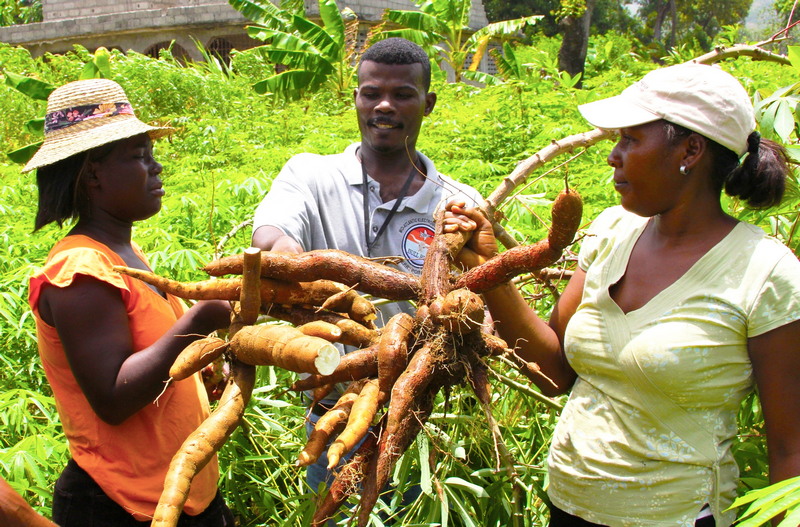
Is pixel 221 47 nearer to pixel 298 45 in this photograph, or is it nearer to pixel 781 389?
pixel 298 45

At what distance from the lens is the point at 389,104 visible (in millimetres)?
2029

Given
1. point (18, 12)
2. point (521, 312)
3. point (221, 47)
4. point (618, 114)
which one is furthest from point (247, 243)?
point (18, 12)

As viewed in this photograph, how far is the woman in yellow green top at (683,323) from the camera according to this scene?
4.45 ft

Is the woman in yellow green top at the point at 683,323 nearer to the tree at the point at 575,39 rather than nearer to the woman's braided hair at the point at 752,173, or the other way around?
the woman's braided hair at the point at 752,173

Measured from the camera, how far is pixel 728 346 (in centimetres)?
137

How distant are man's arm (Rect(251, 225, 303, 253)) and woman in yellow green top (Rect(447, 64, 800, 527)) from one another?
0.72m

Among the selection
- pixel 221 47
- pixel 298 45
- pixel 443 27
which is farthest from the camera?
pixel 221 47

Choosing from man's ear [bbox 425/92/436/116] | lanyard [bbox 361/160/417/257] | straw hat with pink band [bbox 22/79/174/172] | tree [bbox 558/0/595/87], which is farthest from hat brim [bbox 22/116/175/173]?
tree [bbox 558/0/595/87]

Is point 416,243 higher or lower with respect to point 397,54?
lower

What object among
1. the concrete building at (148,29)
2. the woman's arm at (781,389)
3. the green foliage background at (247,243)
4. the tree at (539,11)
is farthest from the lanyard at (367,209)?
the tree at (539,11)

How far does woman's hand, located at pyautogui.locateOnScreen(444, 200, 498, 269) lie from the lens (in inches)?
67.0

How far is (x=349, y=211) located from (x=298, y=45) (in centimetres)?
797

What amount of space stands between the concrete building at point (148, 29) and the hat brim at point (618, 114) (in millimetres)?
12734

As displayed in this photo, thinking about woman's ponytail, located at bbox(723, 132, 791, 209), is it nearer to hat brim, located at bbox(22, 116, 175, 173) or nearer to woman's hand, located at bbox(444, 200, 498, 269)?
woman's hand, located at bbox(444, 200, 498, 269)
